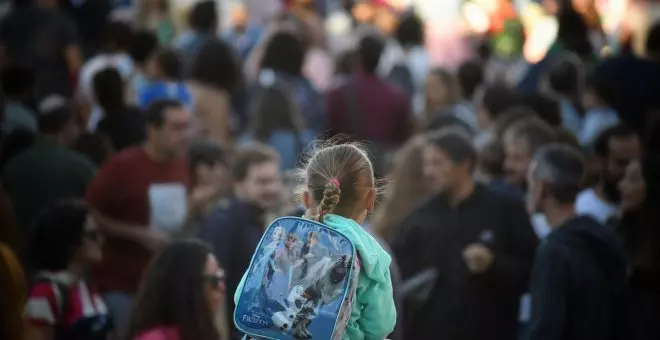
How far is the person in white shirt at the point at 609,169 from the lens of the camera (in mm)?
9125

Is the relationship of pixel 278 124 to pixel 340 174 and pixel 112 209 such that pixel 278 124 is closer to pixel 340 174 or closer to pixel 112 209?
pixel 112 209

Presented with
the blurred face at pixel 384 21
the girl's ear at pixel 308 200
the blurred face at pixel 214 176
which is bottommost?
the blurred face at pixel 214 176

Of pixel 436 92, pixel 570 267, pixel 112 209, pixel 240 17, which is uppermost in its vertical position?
pixel 240 17

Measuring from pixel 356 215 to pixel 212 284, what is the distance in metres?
1.60

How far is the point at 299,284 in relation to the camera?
194 inches

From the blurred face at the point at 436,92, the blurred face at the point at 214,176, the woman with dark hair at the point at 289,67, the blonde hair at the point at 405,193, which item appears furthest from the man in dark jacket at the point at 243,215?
the blurred face at the point at 436,92

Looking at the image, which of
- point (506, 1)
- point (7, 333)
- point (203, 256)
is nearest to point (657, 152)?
point (203, 256)

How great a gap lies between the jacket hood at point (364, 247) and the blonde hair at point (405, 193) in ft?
14.9

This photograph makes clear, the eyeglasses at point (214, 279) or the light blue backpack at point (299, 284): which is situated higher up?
the light blue backpack at point (299, 284)

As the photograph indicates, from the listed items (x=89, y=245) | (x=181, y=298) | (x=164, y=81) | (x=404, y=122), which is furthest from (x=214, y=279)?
(x=404, y=122)

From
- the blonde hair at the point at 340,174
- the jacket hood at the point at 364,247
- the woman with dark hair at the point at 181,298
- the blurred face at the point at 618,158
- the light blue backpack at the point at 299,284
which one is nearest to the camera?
the light blue backpack at the point at 299,284

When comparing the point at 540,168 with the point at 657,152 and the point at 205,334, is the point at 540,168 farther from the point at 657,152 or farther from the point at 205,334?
the point at 205,334

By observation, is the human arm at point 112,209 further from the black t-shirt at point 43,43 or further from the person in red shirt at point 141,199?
the black t-shirt at point 43,43

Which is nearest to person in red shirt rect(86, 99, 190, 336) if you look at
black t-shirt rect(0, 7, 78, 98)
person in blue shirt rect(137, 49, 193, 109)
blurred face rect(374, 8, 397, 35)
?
person in blue shirt rect(137, 49, 193, 109)
